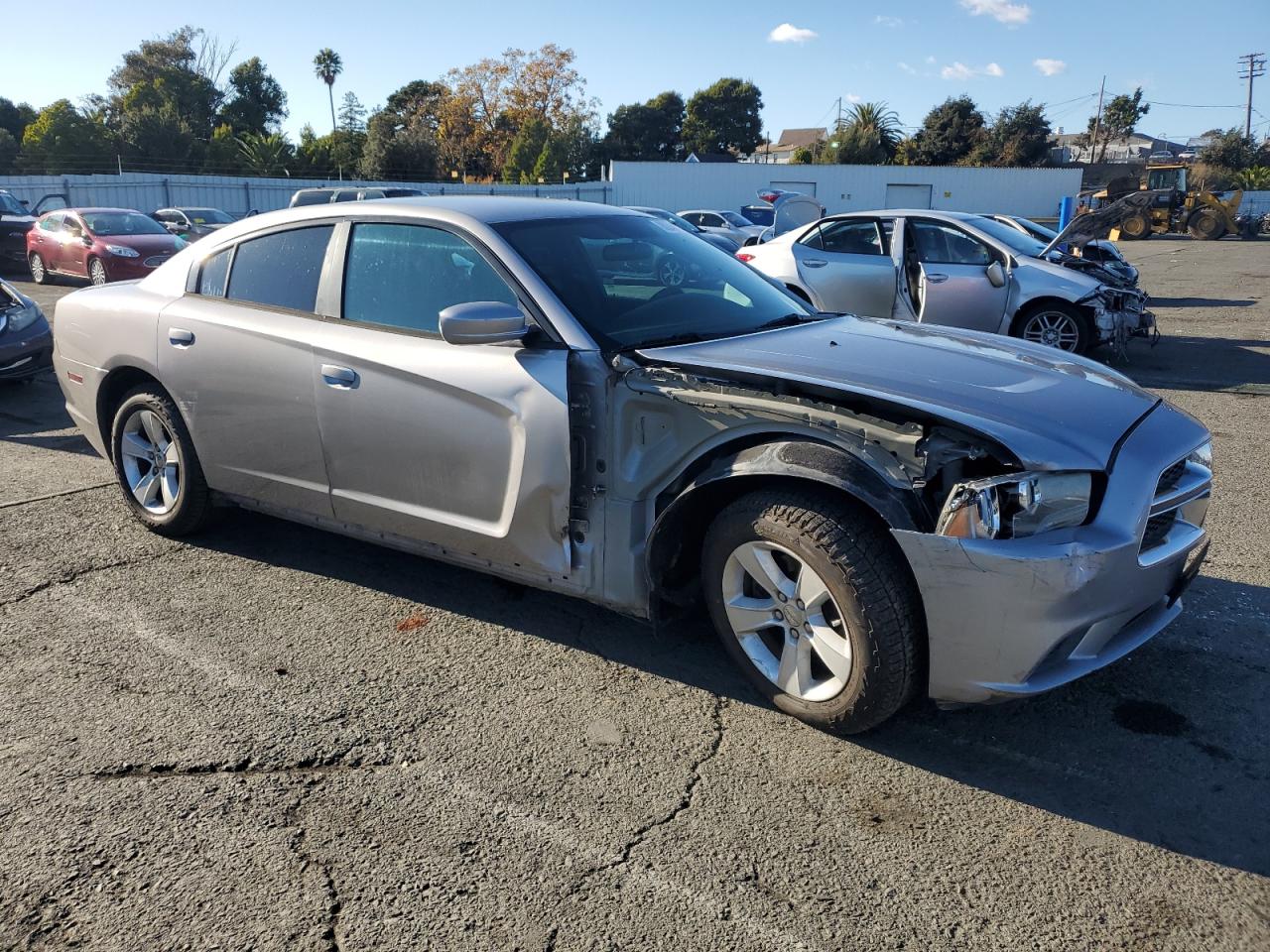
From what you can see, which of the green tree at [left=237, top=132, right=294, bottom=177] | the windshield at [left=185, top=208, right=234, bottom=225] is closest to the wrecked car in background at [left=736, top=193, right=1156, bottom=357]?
the windshield at [left=185, top=208, right=234, bottom=225]

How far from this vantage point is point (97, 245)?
1650cm

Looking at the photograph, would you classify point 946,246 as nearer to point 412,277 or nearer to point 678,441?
point 412,277

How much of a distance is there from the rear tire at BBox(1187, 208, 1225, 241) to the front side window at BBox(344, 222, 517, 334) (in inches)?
1549

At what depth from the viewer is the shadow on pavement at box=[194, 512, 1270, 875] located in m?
2.73

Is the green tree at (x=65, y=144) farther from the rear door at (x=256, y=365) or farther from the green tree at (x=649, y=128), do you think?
the rear door at (x=256, y=365)

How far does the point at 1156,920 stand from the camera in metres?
2.33

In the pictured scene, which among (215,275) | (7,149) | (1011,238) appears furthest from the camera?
(7,149)

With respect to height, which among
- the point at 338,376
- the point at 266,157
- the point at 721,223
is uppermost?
the point at 266,157

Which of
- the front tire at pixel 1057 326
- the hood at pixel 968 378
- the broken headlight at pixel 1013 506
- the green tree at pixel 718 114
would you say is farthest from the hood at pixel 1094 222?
the green tree at pixel 718 114

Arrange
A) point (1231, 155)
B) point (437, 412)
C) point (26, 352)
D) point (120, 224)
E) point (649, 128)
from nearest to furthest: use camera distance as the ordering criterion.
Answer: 1. point (437, 412)
2. point (26, 352)
3. point (120, 224)
4. point (1231, 155)
5. point (649, 128)

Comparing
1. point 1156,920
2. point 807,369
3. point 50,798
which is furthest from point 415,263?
point 1156,920

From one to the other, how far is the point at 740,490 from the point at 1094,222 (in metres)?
8.08

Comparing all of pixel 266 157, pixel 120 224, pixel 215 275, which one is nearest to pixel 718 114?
pixel 266 157

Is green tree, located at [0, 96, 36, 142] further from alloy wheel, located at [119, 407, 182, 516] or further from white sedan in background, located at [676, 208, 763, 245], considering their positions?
alloy wheel, located at [119, 407, 182, 516]
